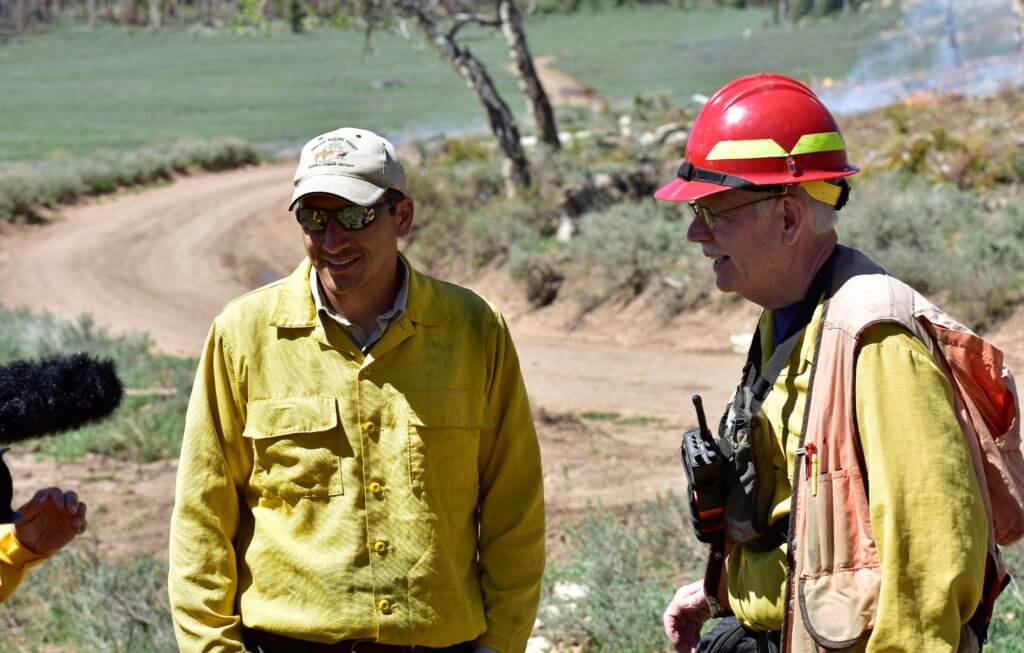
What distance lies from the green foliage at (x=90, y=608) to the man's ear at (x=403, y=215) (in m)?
3.06

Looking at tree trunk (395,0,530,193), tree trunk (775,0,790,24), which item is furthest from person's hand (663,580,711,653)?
tree trunk (775,0,790,24)

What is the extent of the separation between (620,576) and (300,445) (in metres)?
3.06

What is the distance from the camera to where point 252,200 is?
27.5 m

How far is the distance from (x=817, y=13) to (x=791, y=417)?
288 ft

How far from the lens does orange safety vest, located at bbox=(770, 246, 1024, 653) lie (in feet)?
7.90

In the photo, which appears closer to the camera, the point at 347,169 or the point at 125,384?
the point at 347,169

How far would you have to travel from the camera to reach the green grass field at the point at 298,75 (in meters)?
42.7

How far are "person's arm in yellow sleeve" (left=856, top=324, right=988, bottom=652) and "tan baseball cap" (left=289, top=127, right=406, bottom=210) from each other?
1235 mm

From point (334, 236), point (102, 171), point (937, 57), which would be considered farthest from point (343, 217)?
point (937, 57)

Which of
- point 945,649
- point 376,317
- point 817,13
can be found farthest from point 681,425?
point 817,13

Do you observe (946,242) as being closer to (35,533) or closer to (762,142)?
(762,142)

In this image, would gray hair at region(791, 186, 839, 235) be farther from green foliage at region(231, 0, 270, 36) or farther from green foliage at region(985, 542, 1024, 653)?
green foliage at region(231, 0, 270, 36)

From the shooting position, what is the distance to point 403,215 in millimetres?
3201

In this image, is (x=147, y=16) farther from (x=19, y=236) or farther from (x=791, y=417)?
(x=791, y=417)
